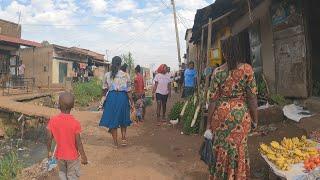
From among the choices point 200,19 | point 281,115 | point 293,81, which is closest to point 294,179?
point 281,115

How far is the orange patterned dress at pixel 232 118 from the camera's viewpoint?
4254mm

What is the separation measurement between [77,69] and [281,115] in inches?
1068

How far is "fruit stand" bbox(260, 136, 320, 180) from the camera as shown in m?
4.56

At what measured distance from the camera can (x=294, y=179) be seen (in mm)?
4512

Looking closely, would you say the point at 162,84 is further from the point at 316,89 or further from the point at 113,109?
the point at 316,89

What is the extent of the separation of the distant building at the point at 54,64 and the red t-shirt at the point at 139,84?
58.7ft

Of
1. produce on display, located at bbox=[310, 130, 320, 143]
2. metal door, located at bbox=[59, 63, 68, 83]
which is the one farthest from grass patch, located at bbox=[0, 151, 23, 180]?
metal door, located at bbox=[59, 63, 68, 83]

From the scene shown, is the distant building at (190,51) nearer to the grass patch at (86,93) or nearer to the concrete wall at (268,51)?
the grass patch at (86,93)

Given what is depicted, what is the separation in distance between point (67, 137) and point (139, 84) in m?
8.01

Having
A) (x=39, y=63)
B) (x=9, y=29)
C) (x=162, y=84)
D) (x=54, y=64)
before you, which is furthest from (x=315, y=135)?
(x=39, y=63)

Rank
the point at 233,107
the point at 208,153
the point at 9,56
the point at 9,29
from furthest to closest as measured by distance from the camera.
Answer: the point at 9,29 → the point at 9,56 → the point at 208,153 → the point at 233,107

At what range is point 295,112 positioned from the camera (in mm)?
8039

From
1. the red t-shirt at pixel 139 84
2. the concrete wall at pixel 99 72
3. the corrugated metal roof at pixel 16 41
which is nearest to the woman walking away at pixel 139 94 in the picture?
the red t-shirt at pixel 139 84

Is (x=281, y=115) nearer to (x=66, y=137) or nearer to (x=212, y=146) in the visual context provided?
(x=212, y=146)
